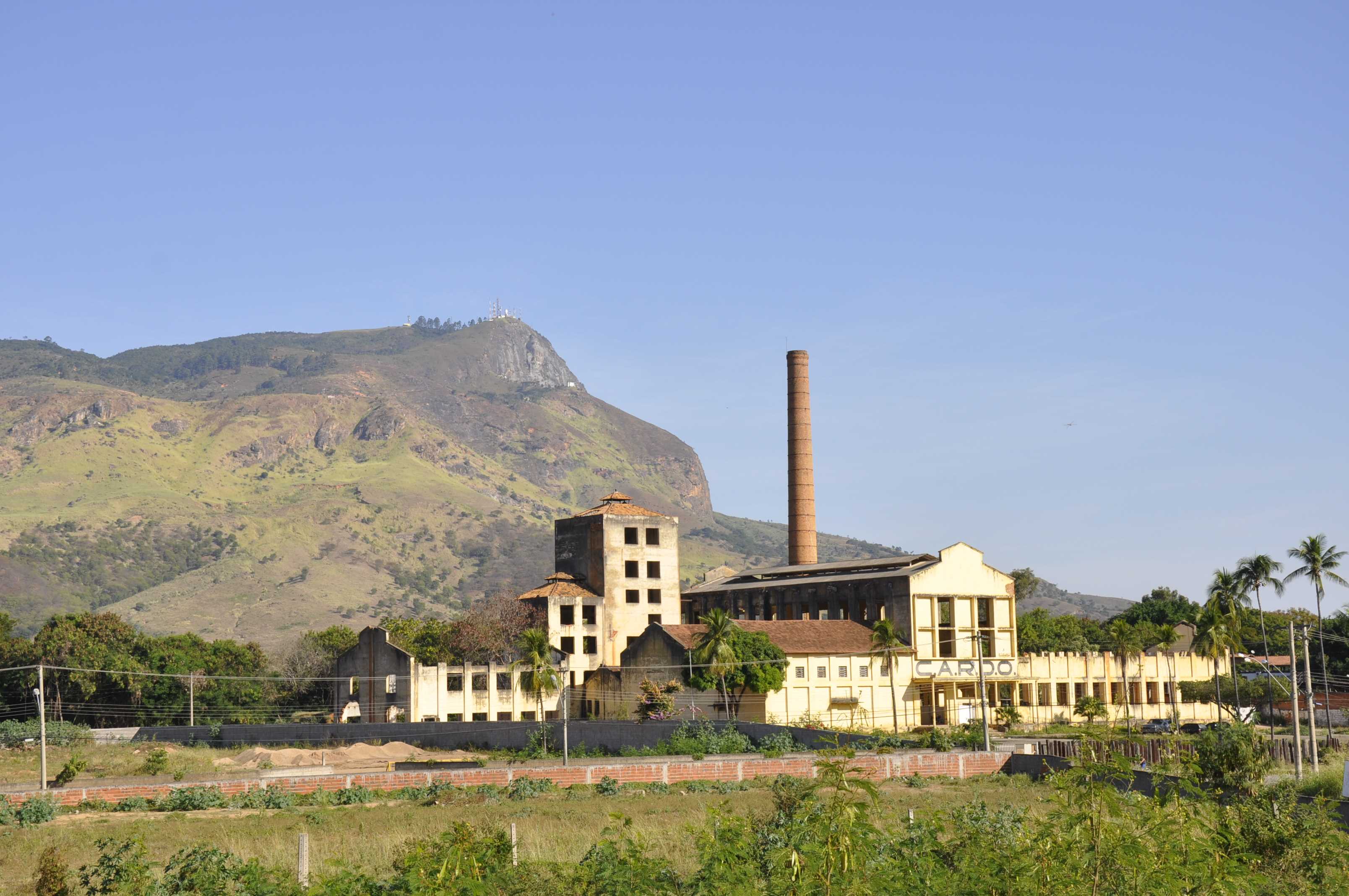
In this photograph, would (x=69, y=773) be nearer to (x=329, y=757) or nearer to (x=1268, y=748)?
(x=329, y=757)

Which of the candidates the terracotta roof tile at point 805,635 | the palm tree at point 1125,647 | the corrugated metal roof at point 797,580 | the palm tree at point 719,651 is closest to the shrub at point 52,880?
the palm tree at point 719,651

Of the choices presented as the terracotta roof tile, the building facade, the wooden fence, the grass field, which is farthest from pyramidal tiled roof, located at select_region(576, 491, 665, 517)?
the grass field

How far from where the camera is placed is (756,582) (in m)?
98.3

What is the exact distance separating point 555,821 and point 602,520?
61334 mm

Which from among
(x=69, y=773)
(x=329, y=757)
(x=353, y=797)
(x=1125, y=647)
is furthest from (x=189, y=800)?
(x=1125, y=647)

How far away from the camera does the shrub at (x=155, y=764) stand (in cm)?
5544

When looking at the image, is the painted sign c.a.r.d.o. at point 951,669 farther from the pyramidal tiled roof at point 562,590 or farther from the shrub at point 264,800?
the shrub at point 264,800

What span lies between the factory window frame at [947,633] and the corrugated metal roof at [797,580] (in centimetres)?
286

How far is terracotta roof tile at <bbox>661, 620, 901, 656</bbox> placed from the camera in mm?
77312

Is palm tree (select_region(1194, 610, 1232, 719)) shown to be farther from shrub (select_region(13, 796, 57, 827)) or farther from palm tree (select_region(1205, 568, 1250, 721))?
shrub (select_region(13, 796, 57, 827))

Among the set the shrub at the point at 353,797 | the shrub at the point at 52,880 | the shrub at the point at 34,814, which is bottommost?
the shrub at the point at 353,797

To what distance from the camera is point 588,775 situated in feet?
148

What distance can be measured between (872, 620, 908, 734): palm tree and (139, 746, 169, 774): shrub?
40.8 metres

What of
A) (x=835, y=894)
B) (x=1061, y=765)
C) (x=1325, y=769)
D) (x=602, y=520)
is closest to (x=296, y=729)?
(x=602, y=520)
